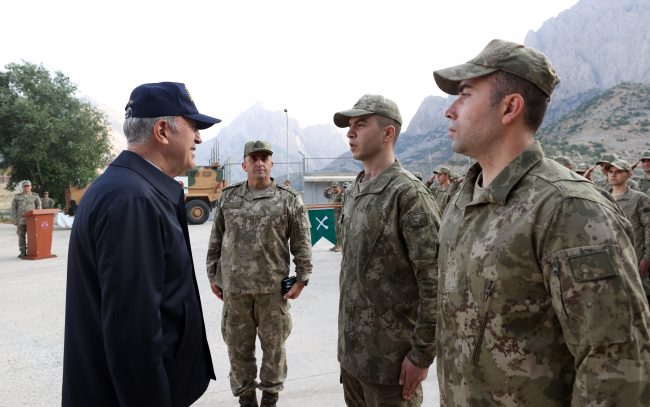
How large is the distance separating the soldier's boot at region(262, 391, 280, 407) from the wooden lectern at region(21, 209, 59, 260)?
929cm

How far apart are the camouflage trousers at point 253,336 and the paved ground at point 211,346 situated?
24 cm

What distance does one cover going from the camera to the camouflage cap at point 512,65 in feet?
4.17

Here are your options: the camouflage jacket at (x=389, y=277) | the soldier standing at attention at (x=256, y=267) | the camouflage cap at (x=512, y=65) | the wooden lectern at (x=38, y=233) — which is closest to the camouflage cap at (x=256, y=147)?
the soldier standing at attention at (x=256, y=267)

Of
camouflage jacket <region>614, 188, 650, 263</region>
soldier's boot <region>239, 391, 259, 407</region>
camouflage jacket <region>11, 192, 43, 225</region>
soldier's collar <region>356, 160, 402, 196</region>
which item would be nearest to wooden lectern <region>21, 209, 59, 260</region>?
camouflage jacket <region>11, 192, 43, 225</region>

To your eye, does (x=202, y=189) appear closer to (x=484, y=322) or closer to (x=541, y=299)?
(x=484, y=322)

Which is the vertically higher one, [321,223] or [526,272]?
[526,272]

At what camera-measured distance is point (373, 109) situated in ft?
7.63

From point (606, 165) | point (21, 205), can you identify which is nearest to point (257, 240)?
point (606, 165)

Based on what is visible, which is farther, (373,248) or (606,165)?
(606,165)

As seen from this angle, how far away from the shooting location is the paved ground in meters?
3.23

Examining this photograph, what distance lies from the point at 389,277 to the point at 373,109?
3.11 feet

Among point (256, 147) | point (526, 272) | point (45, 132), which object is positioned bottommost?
point (526, 272)

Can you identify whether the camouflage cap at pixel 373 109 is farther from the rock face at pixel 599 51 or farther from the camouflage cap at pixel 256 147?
the rock face at pixel 599 51

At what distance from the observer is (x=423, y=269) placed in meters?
1.98
